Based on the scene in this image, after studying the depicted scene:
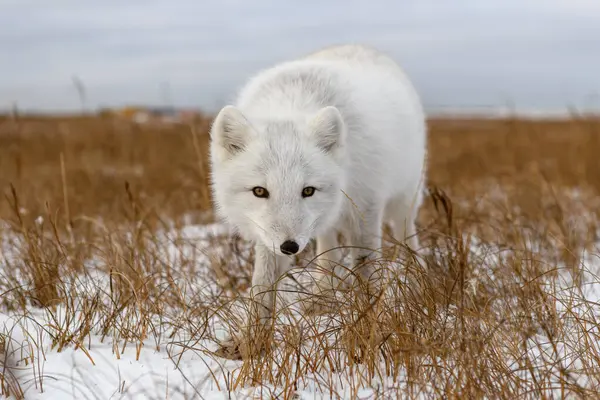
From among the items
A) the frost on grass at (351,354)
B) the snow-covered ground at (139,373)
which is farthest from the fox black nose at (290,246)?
the snow-covered ground at (139,373)

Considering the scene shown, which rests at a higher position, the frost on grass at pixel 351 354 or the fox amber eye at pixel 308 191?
the fox amber eye at pixel 308 191

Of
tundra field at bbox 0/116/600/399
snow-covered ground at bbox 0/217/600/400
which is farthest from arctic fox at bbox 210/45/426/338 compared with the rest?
snow-covered ground at bbox 0/217/600/400

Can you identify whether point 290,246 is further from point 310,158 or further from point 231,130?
point 231,130

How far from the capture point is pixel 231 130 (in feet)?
10.4

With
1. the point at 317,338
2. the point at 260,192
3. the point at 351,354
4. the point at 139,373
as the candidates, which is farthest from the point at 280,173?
the point at 139,373

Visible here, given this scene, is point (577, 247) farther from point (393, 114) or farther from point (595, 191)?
point (595, 191)

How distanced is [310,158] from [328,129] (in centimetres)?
20

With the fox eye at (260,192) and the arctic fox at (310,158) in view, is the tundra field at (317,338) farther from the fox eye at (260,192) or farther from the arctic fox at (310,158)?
the fox eye at (260,192)

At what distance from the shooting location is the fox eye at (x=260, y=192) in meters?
2.97

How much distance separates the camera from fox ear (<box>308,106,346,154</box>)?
3107 mm

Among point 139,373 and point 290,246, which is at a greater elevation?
point 290,246

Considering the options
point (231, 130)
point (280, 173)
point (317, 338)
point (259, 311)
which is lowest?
point (259, 311)

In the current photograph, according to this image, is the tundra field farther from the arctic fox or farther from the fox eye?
the fox eye

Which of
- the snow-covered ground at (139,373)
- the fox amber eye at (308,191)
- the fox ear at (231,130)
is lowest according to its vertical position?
the snow-covered ground at (139,373)
